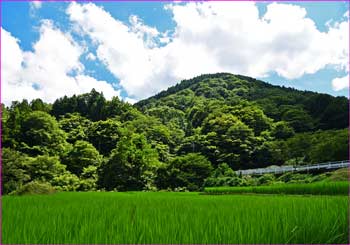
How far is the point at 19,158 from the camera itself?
25766 mm

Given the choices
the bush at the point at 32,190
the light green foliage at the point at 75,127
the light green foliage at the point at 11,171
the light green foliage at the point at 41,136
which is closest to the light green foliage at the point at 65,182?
the light green foliage at the point at 11,171

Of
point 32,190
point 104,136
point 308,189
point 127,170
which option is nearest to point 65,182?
point 127,170

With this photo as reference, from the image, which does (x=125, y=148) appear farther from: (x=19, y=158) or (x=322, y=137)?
(x=322, y=137)

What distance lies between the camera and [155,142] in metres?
43.5

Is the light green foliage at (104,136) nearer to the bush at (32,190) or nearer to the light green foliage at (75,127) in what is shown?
the light green foliage at (75,127)

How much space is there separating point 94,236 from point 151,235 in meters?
0.30

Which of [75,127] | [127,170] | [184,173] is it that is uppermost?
[75,127]

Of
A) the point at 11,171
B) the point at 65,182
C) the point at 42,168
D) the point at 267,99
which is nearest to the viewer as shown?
the point at 11,171

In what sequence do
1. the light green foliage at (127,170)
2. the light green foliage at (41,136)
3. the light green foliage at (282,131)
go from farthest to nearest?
the light green foliage at (282,131)
the light green foliage at (41,136)
the light green foliage at (127,170)

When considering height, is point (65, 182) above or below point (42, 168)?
below

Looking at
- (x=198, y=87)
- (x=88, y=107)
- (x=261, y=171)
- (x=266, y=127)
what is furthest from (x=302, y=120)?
(x=198, y=87)

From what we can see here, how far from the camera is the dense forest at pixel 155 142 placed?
29.3 meters

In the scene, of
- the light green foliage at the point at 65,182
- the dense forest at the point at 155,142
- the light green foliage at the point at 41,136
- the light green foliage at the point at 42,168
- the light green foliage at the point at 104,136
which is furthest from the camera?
the light green foliage at the point at 104,136

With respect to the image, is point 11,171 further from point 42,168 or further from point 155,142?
point 155,142
